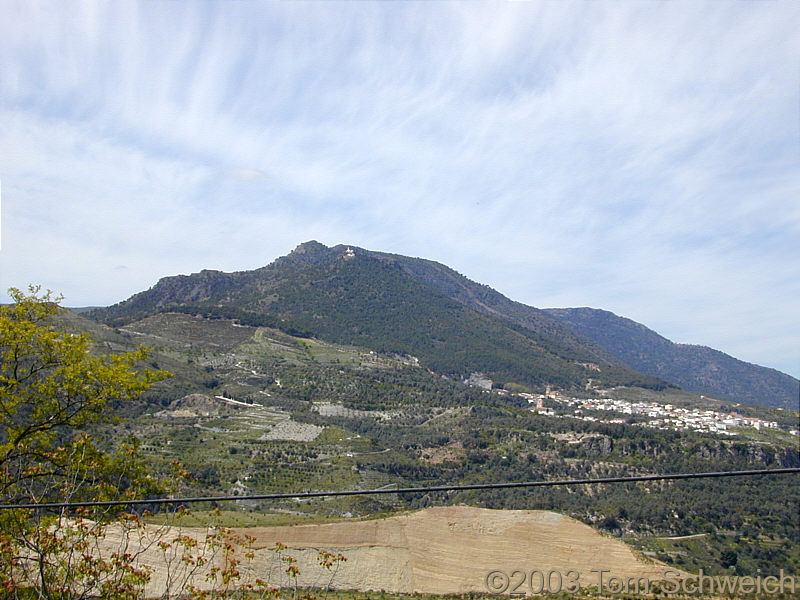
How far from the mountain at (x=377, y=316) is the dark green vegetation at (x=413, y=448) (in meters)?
23.7

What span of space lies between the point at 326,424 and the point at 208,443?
19.6 metres

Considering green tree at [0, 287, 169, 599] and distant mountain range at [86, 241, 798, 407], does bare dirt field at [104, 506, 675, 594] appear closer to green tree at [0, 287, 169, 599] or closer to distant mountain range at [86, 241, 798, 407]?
green tree at [0, 287, 169, 599]

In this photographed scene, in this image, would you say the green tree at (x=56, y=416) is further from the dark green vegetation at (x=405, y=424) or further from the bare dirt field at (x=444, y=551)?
the dark green vegetation at (x=405, y=424)

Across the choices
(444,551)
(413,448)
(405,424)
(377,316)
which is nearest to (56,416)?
(444,551)

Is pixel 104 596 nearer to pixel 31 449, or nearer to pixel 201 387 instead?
pixel 31 449

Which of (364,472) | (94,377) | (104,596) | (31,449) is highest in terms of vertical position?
(94,377)

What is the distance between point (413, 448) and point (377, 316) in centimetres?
8593

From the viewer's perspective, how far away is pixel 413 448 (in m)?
70.4

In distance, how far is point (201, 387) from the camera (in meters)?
82.2

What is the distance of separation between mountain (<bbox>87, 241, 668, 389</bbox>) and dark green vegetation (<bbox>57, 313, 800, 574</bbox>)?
77.7ft

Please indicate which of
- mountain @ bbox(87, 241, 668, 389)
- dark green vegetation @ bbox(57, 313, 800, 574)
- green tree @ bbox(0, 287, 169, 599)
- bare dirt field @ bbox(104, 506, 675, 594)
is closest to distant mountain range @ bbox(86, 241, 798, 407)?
mountain @ bbox(87, 241, 668, 389)

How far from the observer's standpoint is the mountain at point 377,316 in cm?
13812

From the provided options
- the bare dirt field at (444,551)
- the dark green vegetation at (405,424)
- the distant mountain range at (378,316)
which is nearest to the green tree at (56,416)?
the bare dirt field at (444,551)

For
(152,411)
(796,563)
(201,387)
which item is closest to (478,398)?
(201,387)
